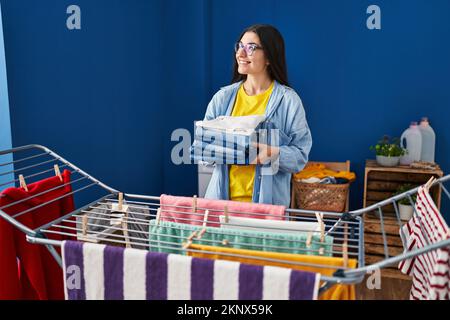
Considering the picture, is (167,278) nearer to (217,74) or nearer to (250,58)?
(250,58)

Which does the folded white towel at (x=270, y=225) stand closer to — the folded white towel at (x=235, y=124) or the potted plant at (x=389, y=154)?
the folded white towel at (x=235, y=124)

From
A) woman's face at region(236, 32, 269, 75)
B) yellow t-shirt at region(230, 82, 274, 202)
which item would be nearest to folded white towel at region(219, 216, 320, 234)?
yellow t-shirt at region(230, 82, 274, 202)

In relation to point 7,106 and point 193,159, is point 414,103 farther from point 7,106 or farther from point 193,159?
point 7,106

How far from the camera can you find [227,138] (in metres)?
1.40

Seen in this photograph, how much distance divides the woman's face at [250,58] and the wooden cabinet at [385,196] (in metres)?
1.50

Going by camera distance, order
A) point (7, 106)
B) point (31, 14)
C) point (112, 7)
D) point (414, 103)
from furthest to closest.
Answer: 1. point (414, 103)
2. point (112, 7)
3. point (31, 14)
4. point (7, 106)

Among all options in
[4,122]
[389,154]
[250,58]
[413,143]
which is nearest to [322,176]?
[389,154]

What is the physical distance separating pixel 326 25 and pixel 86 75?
1.72m

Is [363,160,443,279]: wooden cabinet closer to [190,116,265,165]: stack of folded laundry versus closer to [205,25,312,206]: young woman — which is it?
[205,25,312,206]: young woman

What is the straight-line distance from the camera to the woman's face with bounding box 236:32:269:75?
1587 mm

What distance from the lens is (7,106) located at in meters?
1.74

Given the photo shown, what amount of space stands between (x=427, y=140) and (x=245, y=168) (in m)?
1.84

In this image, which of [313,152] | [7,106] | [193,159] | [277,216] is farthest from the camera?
[313,152]
